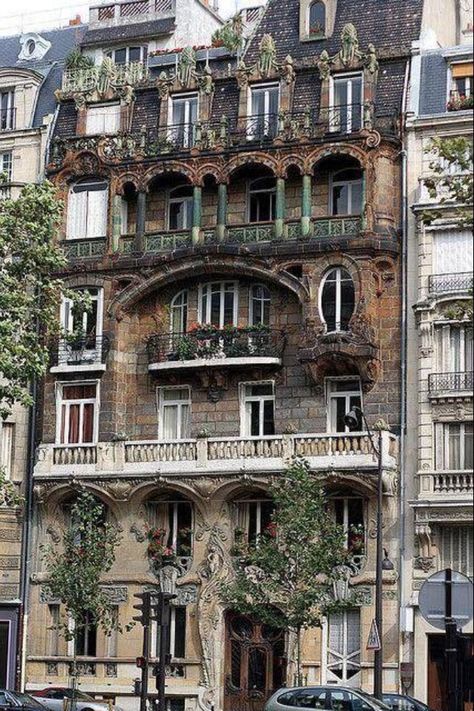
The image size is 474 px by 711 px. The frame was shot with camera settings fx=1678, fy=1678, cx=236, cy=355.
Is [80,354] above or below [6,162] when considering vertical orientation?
below

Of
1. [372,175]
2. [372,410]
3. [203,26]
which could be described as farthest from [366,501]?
[203,26]

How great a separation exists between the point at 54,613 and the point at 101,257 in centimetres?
1228

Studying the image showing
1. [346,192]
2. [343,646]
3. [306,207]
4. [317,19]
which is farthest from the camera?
[317,19]

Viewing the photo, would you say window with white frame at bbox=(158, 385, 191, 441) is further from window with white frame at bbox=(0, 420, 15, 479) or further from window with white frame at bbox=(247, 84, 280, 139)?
window with white frame at bbox=(247, 84, 280, 139)

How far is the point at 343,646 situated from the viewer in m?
53.2

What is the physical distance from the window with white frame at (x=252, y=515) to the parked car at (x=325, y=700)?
12258 mm

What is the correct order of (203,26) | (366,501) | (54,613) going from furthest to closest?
(203,26)
(54,613)
(366,501)

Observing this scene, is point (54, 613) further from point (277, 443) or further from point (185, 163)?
point (185, 163)

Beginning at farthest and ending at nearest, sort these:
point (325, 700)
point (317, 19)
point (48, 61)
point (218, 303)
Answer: point (48, 61), point (317, 19), point (218, 303), point (325, 700)

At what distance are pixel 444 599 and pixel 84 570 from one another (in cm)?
3138

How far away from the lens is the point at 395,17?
57.7 metres

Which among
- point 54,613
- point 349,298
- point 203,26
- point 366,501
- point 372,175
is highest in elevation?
point 203,26

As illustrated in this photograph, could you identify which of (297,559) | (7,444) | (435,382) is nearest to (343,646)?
(297,559)

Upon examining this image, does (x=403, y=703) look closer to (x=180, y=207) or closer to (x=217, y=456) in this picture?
(x=217, y=456)
